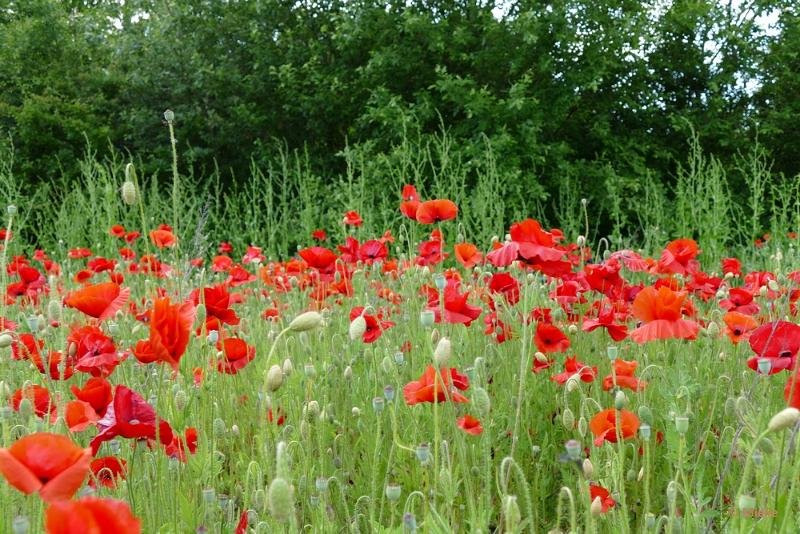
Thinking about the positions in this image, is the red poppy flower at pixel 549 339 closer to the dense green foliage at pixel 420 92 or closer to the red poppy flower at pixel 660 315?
Answer: the red poppy flower at pixel 660 315

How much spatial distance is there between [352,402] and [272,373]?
124 centimetres

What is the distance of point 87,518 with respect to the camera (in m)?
0.65

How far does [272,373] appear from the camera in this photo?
1.06 meters

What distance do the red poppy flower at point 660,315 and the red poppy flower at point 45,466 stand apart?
1100 mm

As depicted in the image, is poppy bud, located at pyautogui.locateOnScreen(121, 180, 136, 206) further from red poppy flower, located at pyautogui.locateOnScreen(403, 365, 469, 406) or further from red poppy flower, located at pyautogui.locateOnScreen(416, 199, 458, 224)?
red poppy flower, located at pyautogui.locateOnScreen(416, 199, 458, 224)

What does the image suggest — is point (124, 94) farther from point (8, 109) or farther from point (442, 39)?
point (442, 39)

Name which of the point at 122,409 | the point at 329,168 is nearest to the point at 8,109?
the point at 329,168

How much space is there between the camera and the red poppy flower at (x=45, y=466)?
74 centimetres

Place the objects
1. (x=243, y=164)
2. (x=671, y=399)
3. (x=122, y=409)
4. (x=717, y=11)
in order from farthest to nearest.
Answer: (x=243, y=164), (x=717, y=11), (x=671, y=399), (x=122, y=409)

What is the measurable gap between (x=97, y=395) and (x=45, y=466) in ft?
2.03

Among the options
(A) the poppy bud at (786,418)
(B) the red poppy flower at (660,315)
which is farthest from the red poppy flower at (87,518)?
(B) the red poppy flower at (660,315)

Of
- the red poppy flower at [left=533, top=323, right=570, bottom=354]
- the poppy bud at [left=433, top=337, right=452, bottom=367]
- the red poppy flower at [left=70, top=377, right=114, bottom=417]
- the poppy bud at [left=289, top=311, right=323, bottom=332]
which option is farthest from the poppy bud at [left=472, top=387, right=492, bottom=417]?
the red poppy flower at [left=533, top=323, right=570, bottom=354]

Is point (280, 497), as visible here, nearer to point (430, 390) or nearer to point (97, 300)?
point (430, 390)

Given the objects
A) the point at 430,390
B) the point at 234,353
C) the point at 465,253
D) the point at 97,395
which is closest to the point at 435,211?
the point at 465,253
